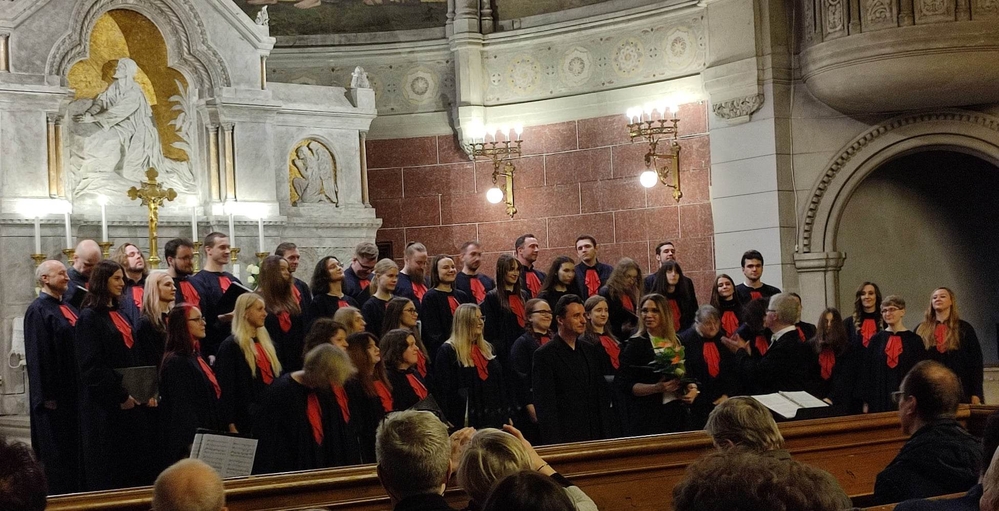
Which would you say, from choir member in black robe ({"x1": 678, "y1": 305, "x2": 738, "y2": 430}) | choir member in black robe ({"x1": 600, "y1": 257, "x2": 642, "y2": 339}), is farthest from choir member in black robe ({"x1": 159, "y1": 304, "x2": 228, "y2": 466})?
choir member in black robe ({"x1": 600, "y1": 257, "x2": 642, "y2": 339})

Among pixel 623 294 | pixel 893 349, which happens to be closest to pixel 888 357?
pixel 893 349

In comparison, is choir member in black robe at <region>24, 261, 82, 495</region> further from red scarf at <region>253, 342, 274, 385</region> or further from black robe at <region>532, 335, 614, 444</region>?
black robe at <region>532, 335, 614, 444</region>

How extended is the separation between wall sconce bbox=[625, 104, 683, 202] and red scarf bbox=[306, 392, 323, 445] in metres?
6.56

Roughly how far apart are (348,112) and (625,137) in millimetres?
2798

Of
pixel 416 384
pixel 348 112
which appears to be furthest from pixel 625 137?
pixel 416 384

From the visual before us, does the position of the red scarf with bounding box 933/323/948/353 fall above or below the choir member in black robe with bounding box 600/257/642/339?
below

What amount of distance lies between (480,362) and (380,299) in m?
1.12

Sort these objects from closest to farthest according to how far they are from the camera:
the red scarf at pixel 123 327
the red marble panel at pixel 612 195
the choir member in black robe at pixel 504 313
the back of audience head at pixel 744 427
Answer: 1. the back of audience head at pixel 744 427
2. the red scarf at pixel 123 327
3. the choir member in black robe at pixel 504 313
4. the red marble panel at pixel 612 195

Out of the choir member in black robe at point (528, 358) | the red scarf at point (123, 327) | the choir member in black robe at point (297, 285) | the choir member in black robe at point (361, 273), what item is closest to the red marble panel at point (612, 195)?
the choir member in black robe at point (361, 273)

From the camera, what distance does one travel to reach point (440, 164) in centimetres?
1309

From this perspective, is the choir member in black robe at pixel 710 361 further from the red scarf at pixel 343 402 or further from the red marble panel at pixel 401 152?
the red marble panel at pixel 401 152

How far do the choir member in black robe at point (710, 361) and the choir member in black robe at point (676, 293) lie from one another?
1266 millimetres

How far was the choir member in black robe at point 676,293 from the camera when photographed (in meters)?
8.81

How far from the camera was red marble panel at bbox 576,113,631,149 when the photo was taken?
12078 mm
